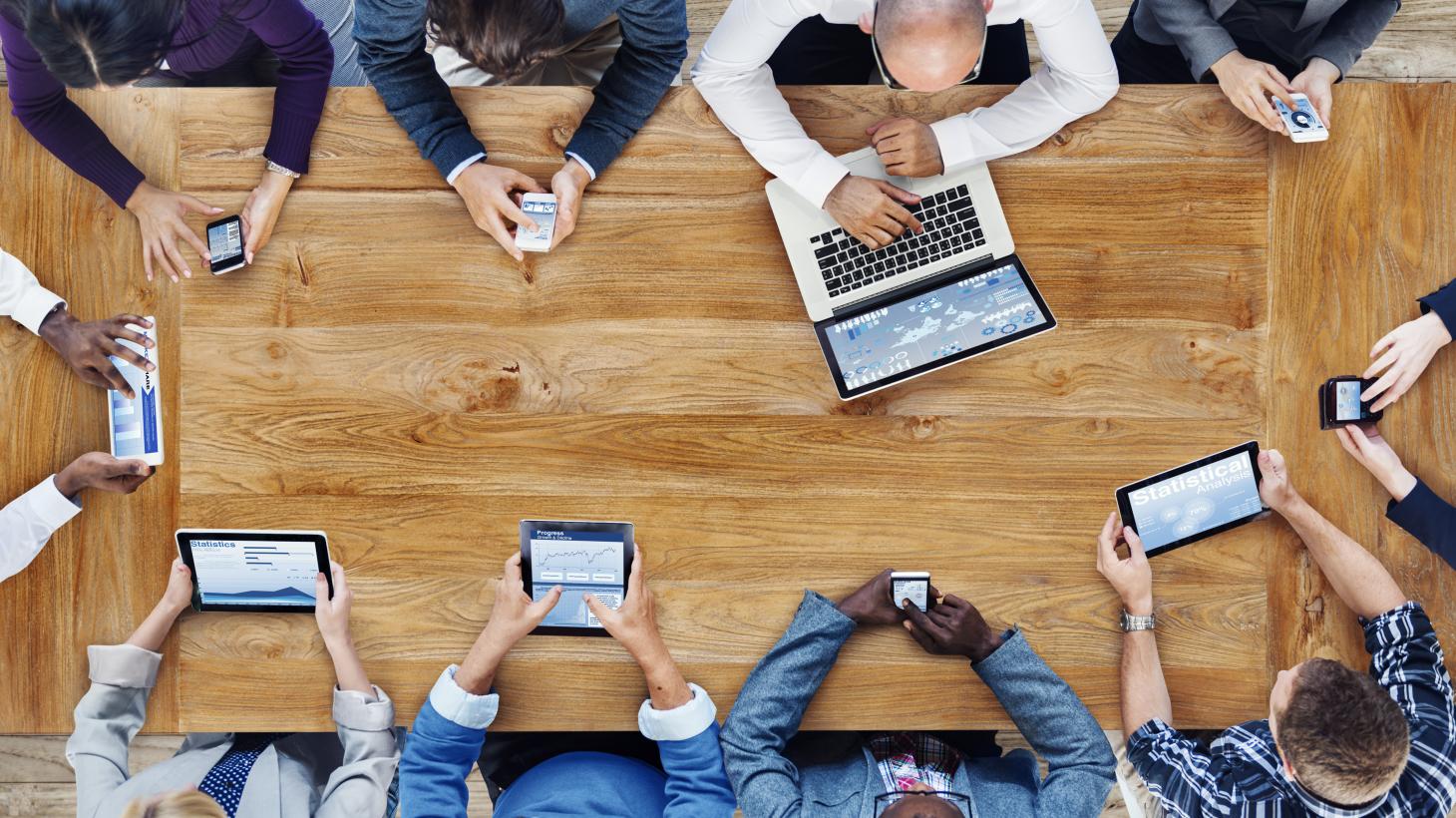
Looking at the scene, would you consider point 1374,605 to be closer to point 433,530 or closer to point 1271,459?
point 1271,459

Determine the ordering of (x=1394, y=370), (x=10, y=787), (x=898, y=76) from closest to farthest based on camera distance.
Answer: (x=898, y=76) → (x=1394, y=370) → (x=10, y=787)

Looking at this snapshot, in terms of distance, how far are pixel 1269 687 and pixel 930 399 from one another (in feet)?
2.55

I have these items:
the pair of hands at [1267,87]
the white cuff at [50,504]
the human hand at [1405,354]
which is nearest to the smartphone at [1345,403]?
the human hand at [1405,354]

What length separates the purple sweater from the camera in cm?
156

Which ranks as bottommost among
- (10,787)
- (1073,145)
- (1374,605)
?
(10,787)

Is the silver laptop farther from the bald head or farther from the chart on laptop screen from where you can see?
the bald head

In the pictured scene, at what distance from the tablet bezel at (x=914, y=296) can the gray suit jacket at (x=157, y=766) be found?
38.0 inches

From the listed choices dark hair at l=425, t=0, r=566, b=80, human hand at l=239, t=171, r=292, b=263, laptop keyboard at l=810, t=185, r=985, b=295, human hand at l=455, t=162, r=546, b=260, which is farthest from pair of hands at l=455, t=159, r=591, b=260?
laptop keyboard at l=810, t=185, r=985, b=295

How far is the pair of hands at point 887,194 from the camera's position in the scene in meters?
1.61

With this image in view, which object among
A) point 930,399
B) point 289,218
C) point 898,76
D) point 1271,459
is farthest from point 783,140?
point 1271,459

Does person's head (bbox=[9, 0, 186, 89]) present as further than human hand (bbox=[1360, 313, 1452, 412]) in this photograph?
No

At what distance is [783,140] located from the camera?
1584 millimetres

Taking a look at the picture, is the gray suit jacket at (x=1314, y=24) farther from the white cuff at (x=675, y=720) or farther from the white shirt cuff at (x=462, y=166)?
the white cuff at (x=675, y=720)

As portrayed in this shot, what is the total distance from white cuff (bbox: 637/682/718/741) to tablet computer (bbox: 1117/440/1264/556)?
80 centimetres
